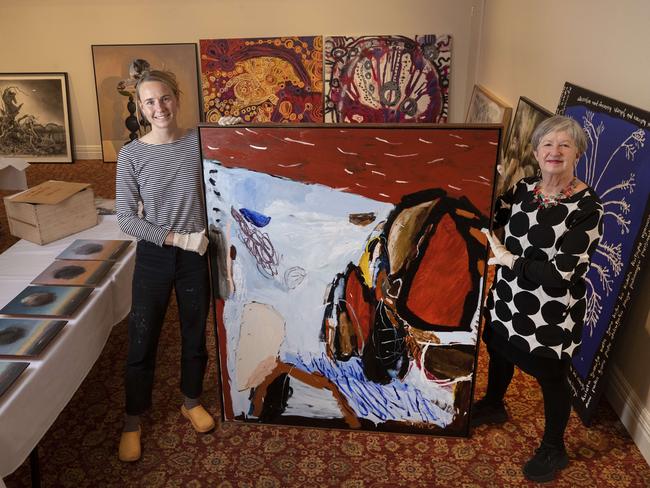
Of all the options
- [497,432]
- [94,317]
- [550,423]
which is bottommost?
[497,432]

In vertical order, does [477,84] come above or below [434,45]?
below

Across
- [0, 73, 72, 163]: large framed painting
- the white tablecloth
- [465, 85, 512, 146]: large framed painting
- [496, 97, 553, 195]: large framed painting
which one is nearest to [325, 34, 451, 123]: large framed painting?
[465, 85, 512, 146]: large framed painting

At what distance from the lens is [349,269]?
7.11 ft

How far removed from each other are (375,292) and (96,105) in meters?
5.41

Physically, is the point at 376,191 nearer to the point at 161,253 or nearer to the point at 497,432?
the point at 161,253

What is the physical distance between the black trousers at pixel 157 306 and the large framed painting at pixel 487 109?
2.60 meters

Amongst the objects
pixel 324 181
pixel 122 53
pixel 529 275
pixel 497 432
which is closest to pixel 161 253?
pixel 324 181

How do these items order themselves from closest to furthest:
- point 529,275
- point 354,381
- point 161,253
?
point 529,275, point 161,253, point 354,381

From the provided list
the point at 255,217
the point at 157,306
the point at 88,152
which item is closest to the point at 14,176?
the point at 88,152

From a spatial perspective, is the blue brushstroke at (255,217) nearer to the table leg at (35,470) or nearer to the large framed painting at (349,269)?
the large framed painting at (349,269)

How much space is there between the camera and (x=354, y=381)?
2342 mm

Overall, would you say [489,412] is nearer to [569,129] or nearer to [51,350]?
[569,129]

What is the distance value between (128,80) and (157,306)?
478 centimetres

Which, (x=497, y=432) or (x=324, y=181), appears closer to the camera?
(x=324, y=181)
